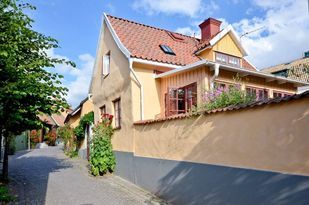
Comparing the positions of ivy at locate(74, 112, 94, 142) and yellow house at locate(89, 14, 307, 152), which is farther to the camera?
ivy at locate(74, 112, 94, 142)

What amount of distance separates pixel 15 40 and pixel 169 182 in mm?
6834

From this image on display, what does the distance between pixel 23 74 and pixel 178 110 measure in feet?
18.9

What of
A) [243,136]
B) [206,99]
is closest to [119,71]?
[206,99]

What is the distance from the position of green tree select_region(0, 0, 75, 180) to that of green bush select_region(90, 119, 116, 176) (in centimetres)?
290

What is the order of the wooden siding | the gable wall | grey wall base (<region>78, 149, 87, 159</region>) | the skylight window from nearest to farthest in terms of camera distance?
the wooden siding
the gable wall
the skylight window
grey wall base (<region>78, 149, 87, 159</region>)

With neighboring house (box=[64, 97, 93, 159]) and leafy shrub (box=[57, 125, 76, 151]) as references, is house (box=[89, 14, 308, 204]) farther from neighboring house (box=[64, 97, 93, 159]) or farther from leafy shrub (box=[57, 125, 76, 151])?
leafy shrub (box=[57, 125, 76, 151])

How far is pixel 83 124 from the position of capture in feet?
65.6

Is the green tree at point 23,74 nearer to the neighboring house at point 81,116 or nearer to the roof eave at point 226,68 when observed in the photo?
→ the roof eave at point 226,68

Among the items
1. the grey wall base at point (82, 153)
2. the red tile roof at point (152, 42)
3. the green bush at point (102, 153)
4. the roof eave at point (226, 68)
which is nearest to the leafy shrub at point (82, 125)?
the grey wall base at point (82, 153)

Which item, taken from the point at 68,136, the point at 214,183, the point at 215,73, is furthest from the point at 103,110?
the point at 214,183

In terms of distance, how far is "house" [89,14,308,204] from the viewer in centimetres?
637

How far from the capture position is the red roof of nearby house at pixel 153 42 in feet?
42.5

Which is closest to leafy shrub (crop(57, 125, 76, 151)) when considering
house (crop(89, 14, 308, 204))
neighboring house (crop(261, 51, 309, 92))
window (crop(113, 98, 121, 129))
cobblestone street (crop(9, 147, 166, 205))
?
house (crop(89, 14, 308, 204))

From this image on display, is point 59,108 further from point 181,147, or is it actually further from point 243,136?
point 243,136
